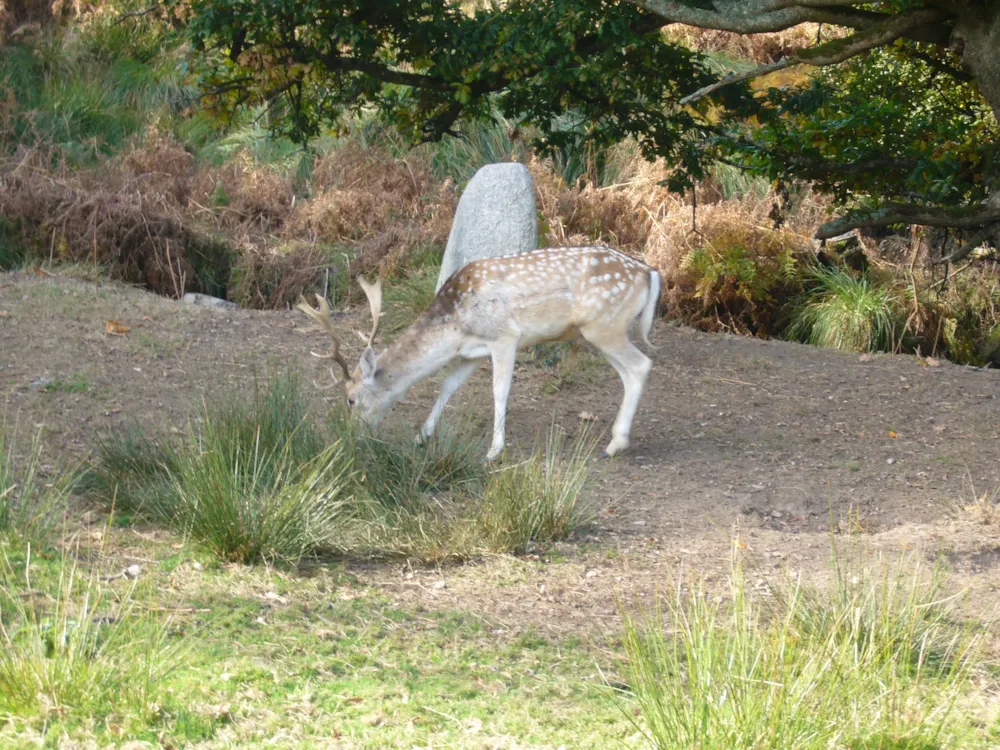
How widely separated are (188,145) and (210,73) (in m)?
10.6

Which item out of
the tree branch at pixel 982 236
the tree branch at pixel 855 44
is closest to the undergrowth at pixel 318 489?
the tree branch at pixel 855 44

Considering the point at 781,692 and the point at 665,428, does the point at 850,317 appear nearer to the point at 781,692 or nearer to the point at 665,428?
the point at 665,428

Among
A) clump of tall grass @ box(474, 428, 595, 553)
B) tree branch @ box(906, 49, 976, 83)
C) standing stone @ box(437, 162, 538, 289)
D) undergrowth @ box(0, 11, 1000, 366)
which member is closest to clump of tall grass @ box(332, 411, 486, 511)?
clump of tall grass @ box(474, 428, 595, 553)

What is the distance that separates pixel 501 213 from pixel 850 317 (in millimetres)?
4861

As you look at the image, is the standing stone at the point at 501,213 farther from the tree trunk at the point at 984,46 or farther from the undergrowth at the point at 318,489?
the tree trunk at the point at 984,46

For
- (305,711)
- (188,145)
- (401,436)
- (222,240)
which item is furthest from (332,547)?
(188,145)

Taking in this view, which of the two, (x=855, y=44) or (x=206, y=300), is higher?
(x=855, y=44)

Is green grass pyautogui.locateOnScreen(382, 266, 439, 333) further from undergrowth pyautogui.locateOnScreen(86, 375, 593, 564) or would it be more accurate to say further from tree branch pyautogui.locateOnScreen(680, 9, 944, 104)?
tree branch pyautogui.locateOnScreen(680, 9, 944, 104)

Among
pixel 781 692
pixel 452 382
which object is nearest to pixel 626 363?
pixel 452 382

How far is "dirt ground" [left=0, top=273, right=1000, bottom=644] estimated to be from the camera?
6.01 metres

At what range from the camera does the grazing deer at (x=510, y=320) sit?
8.46m

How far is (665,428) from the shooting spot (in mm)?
9242

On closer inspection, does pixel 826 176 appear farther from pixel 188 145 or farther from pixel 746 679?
pixel 188 145

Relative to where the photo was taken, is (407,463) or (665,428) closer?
(407,463)
